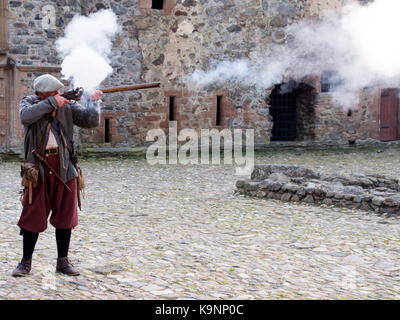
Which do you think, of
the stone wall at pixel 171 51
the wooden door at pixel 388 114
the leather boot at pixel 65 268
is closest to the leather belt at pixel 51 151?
the leather boot at pixel 65 268

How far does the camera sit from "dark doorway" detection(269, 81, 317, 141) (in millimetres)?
15422

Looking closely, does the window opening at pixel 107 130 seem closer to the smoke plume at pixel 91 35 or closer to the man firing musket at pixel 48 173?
the smoke plume at pixel 91 35

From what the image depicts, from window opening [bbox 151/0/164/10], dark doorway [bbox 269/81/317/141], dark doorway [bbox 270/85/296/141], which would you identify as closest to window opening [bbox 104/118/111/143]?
window opening [bbox 151/0/164/10]

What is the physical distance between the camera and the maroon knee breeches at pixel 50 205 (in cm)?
385

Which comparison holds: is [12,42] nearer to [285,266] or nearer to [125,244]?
[125,244]

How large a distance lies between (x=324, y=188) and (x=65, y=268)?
14.2 feet

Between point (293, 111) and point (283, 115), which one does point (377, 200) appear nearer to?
point (283, 115)

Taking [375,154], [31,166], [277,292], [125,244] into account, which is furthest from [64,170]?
[375,154]

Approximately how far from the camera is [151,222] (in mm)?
6109

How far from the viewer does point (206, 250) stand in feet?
16.0

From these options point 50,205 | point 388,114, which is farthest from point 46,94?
point 388,114

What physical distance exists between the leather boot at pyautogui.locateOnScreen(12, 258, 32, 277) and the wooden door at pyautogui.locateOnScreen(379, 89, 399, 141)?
44.8 feet

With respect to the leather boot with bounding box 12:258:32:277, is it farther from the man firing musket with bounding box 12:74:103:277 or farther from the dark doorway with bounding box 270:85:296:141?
the dark doorway with bounding box 270:85:296:141

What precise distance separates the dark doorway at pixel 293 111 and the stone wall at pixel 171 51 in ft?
1.84
